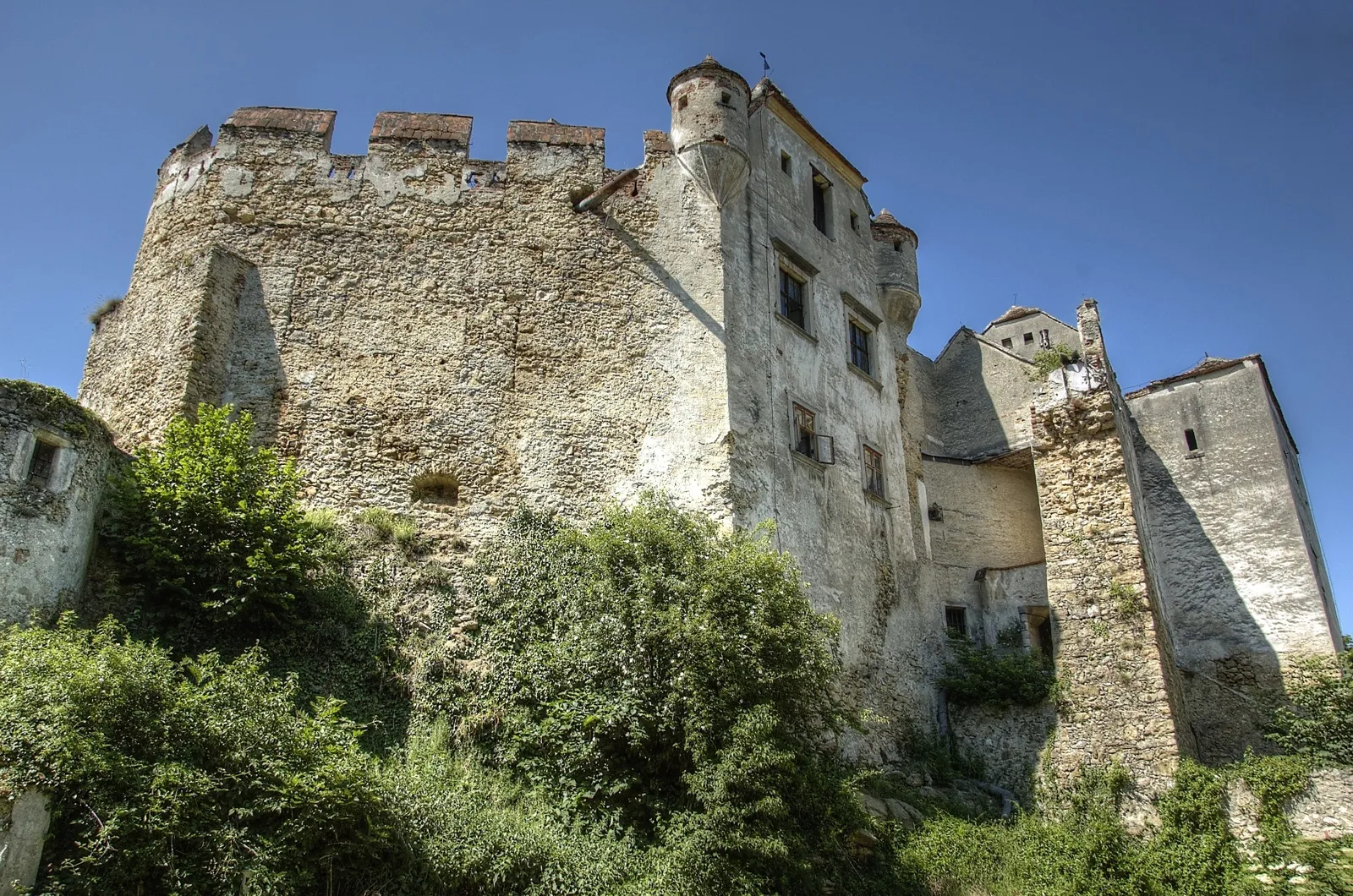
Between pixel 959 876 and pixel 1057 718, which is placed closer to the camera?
pixel 959 876

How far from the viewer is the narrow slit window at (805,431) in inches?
720

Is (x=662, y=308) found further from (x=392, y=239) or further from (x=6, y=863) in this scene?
(x=6, y=863)

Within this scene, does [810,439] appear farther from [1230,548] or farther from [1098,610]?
[1230,548]

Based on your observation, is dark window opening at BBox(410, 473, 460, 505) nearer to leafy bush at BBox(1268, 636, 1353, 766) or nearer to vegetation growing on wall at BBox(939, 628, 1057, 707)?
vegetation growing on wall at BBox(939, 628, 1057, 707)

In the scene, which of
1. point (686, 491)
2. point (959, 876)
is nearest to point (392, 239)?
point (686, 491)

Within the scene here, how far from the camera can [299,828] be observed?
32.6ft

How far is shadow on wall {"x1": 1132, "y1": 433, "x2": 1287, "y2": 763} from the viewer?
64.9 ft

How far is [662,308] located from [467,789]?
9.38 metres

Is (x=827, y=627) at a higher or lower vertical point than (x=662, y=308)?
lower

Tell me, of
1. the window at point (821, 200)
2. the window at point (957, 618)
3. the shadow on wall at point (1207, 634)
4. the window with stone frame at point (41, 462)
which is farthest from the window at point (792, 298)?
the window with stone frame at point (41, 462)

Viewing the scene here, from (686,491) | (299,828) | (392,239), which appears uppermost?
(392,239)

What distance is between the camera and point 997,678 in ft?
60.5

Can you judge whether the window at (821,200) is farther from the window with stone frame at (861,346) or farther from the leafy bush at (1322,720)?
the leafy bush at (1322,720)

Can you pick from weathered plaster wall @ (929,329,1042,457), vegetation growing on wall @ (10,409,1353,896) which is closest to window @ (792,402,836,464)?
vegetation growing on wall @ (10,409,1353,896)
